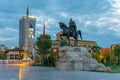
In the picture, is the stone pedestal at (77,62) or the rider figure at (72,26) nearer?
the stone pedestal at (77,62)

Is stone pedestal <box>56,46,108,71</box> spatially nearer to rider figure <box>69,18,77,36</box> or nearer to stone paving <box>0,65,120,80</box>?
rider figure <box>69,18,77,36</box>

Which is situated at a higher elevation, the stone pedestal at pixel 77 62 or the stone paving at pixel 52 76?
the stone pedestal at pixel 77 62

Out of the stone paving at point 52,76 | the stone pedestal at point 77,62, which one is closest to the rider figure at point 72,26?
the stone pedestal at point 77,62

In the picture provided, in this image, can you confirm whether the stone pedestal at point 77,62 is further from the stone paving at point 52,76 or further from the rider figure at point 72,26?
the stone paving at point 52,76

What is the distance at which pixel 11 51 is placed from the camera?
196625 millimetres

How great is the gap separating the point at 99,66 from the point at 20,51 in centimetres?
14260

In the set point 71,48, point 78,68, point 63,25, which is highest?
point 63,25

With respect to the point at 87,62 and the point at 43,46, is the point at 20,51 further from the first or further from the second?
the point at 87,62

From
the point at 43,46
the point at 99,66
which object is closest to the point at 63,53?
the point at 99,66

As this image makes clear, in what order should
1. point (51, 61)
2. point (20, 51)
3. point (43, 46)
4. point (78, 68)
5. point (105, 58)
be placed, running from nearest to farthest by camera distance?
point (78, 68) < point (51, 61) < point (43, 46) < point (105, 58) < point (20, 51)

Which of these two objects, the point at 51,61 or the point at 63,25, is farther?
the point at 51,61

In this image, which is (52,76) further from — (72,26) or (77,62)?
(72,26)

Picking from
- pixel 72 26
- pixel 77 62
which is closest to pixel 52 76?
pixel 77 62

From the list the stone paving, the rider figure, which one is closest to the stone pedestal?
the rider figure
